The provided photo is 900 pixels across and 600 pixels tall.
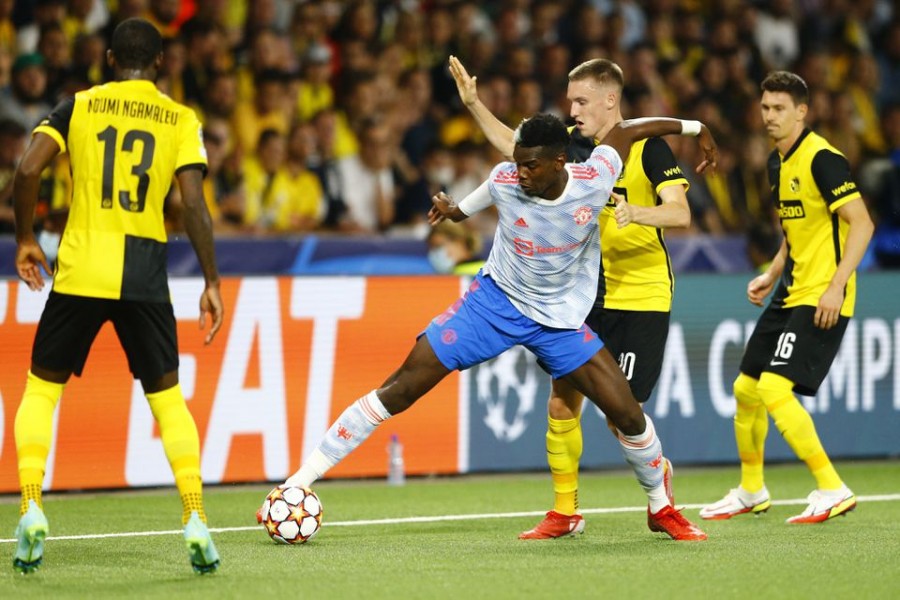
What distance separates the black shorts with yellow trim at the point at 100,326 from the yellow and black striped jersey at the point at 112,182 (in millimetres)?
59

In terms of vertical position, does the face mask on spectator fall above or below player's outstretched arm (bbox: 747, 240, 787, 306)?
above

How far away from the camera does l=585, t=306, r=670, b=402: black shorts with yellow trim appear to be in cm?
796

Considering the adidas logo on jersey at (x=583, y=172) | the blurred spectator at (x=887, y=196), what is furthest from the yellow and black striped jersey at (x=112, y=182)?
the blurred spectator at (x=887, y=196)

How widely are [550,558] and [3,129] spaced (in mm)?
6557

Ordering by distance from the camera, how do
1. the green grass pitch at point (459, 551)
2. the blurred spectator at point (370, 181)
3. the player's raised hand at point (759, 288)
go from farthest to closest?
the blurred spectator at point (370, 181), the player's raised hand at point (759, 288), the green grass pitch at point (459, 551)

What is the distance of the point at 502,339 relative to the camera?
731 centimetres

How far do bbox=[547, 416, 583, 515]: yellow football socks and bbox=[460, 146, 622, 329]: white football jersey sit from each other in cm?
84

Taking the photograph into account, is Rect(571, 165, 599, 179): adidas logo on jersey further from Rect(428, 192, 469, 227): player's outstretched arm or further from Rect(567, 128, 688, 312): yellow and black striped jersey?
Rect(567, 128, 688, 312): yellow and black striped jersey

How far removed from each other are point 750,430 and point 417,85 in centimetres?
667

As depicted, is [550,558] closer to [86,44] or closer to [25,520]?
[25,520]

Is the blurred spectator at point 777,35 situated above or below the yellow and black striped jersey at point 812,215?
above

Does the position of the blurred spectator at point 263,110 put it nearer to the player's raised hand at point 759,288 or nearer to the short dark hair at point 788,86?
the player's raised hand at point 759,288

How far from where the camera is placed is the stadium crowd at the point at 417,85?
1284 centimetres

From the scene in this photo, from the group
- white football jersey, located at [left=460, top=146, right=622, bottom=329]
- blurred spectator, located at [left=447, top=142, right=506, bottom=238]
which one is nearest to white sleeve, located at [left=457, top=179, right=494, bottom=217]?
white football jersey, located at [left=460, top=146, right=622, bottom=329]
